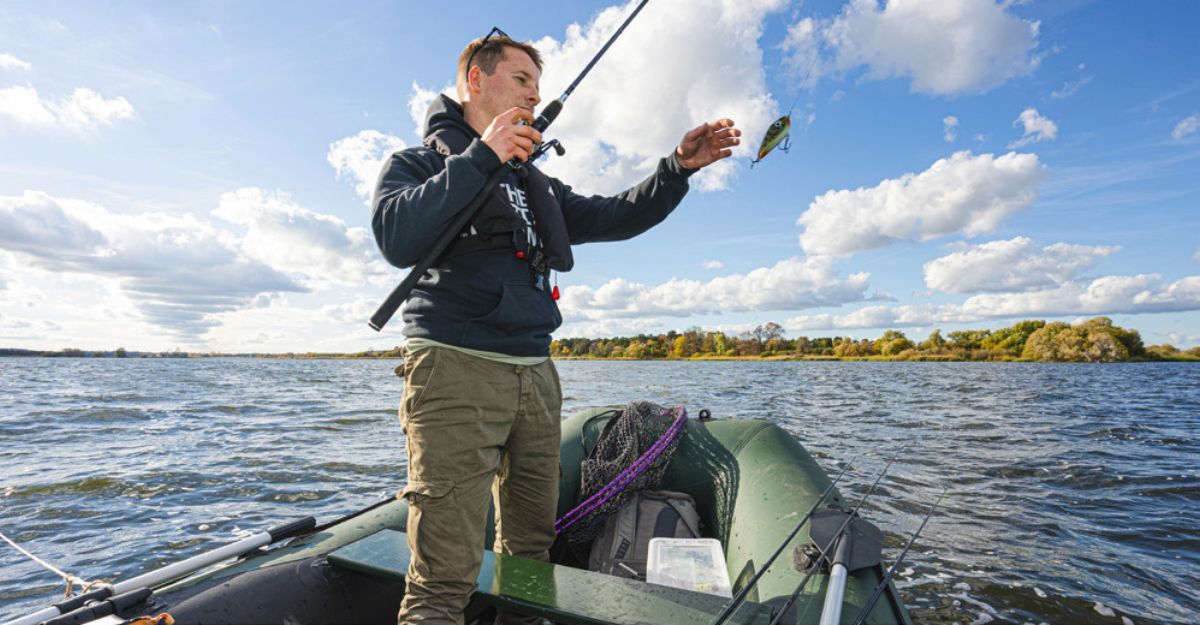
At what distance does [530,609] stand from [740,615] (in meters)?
0.62

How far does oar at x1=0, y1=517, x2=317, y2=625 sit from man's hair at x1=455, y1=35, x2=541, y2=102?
1983 millimetres

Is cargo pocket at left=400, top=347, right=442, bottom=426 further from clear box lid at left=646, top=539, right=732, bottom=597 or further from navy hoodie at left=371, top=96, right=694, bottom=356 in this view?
clear box lid at left=646, top=539, right=732, bottom=597

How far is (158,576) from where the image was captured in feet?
6.46

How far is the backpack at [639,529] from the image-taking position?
3041mm

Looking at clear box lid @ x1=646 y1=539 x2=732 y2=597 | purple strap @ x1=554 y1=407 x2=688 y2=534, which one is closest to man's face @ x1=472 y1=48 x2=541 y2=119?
clear box lid @ x1=646 y1=539 x2=732 y2=597

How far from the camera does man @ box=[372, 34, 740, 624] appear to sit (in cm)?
162

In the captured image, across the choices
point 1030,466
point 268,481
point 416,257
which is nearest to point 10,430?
point 268,481

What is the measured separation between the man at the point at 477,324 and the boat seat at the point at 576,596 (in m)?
0.16

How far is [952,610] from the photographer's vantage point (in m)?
3.52

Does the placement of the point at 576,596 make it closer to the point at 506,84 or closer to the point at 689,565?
the point at 689,565

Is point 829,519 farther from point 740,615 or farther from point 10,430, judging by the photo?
point 10,430

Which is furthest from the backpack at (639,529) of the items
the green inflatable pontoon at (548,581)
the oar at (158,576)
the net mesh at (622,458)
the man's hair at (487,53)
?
the man's hair at (487,53)

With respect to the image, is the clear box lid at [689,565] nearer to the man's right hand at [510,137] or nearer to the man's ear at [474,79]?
the man's right hand at [510,137]

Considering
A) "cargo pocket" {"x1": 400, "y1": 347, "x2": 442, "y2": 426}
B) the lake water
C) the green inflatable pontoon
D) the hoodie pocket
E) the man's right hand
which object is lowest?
the lake water
